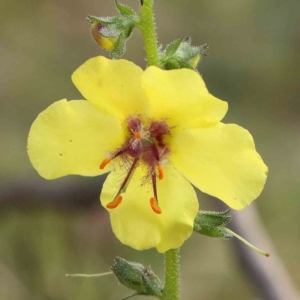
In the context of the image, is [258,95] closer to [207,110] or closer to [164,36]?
[164,36]

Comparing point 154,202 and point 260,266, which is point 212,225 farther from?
point 260,266

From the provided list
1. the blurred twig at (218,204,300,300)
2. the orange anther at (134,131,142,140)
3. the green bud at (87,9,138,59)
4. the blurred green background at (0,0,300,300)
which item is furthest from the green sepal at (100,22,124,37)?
the blurred green background at (0,0,300,300)

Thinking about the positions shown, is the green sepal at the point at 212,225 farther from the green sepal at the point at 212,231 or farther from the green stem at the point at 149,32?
the green stem at the point at 149,32

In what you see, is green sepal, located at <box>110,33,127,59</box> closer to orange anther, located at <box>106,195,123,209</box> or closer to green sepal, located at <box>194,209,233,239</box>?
orange anther, located at <box>106,195,123,209</box>

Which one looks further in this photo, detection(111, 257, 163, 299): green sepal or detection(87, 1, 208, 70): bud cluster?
detection(111, 257, 163, 299): green sepal

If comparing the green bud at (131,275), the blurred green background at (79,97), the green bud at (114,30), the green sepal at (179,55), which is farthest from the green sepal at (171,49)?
the blurred green background at (79,97)

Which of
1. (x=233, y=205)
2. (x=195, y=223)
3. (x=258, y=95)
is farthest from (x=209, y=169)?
(x=258, y=95)

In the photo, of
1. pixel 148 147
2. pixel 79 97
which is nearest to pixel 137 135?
pixel 148 147

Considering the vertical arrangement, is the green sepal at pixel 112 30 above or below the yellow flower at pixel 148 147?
above
